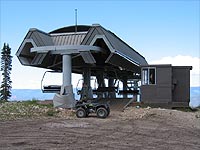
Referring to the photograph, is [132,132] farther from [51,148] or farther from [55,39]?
[55,39]

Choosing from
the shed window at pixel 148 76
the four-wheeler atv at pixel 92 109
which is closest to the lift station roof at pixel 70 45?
the shed window at pixel 148 76

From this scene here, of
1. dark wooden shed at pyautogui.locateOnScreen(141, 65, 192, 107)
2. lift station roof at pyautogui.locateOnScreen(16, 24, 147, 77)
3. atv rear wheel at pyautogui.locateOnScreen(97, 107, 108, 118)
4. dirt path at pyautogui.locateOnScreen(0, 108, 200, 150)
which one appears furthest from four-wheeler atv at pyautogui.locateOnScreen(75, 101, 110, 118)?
lift station roof at pyautogui.locateOnScreen(16, 24, 147, 77)

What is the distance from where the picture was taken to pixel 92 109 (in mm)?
21578

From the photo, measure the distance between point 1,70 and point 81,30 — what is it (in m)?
23.0

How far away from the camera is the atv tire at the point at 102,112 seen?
67.8 ft

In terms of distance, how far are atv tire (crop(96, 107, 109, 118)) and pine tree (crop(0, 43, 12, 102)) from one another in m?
33.0

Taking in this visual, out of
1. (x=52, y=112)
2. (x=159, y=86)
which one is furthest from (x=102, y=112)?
(x=159, y=86)

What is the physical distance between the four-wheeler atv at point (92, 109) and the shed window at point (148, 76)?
294 inches

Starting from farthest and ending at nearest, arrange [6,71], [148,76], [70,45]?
1. [6,71]
2. [70,45]
3. [148,76]

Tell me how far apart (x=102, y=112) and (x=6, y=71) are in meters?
34.4

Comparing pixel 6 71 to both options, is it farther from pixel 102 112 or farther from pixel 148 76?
pixel 102 112

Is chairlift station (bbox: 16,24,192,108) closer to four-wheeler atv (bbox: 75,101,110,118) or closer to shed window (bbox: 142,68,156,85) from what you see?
shed window (bbox: 142,68,156,85)

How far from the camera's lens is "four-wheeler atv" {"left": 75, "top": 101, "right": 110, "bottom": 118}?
20781 millimetres

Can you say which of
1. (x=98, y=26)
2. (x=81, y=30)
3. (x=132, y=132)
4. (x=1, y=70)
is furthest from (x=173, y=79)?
(x=1, y=70)
